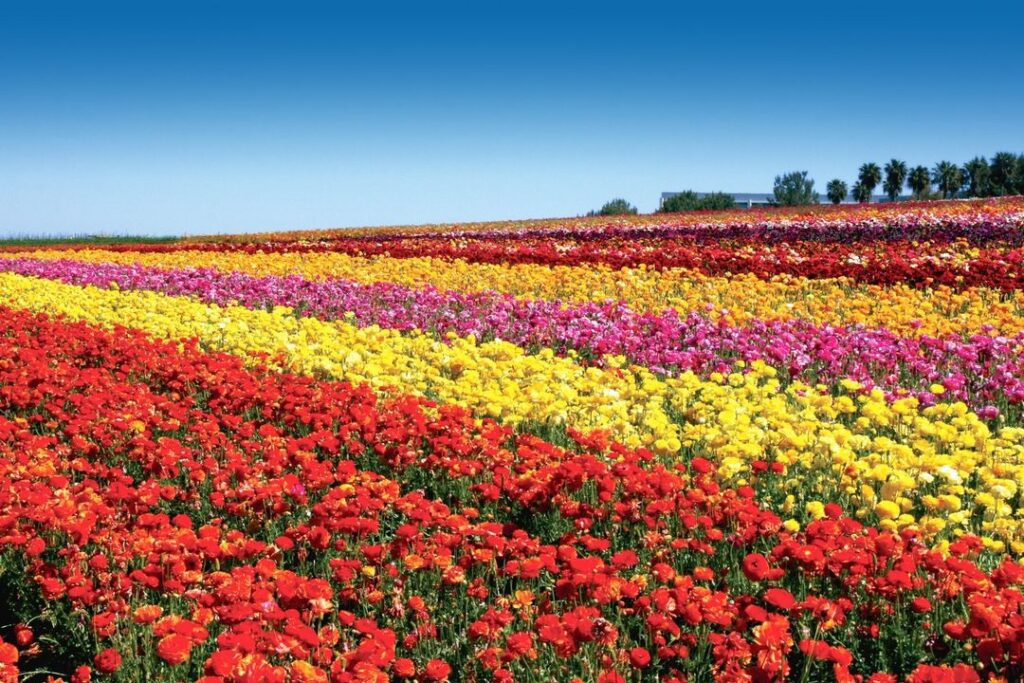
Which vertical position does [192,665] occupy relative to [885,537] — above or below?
below

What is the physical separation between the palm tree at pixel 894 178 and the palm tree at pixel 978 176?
6.09m

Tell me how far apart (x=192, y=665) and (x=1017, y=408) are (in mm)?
6154

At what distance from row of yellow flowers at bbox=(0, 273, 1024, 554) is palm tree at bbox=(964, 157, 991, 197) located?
253ft

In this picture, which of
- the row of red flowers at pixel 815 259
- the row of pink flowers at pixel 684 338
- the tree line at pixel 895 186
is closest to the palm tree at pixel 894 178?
the tree line at pixel 895 186

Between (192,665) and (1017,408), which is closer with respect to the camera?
(192,665)

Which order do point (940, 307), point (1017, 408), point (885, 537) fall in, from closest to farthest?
point (885, 537) < point (1017, 408) < point (940, 307)

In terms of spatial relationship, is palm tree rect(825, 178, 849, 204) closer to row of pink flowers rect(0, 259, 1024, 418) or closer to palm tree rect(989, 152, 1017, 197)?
palm tree rect(989, 152, 1017, 197)

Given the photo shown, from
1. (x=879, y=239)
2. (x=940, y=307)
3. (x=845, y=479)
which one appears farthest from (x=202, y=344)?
(x=879, y=239)

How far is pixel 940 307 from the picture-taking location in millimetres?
Result: 11594

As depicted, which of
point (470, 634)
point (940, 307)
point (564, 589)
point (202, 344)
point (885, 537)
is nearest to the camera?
point (470, 634)

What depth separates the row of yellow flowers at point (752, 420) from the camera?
459cm

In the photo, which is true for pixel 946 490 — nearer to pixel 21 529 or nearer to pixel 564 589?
pixel 564 589

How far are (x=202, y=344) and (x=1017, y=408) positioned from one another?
25.0ft

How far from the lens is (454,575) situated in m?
3.75
